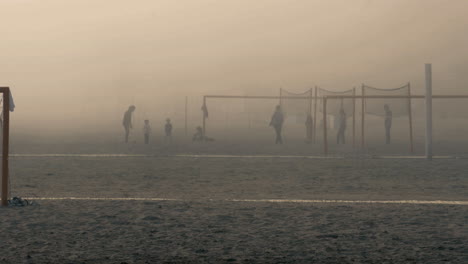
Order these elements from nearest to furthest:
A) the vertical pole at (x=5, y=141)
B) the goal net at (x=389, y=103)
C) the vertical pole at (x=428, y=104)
→ the vertical pole at (x=5, y=141) < the vertical pole at (x=428, y=104) < the goal net at (x=389, y=103)

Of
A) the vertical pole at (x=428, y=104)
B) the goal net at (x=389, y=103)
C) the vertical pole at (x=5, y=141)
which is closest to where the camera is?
the vertical pole at (x=5, y=141)

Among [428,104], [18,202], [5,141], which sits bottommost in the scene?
[18,202]

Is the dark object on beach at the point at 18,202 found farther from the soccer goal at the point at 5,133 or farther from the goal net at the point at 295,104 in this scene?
the goal net at the point at 295,104

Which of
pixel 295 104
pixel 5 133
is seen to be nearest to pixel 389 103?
pixel 295 104

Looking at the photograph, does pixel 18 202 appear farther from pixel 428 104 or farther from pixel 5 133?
pixel 428 104

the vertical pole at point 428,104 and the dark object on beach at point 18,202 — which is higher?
the vertical pole at point 428,104

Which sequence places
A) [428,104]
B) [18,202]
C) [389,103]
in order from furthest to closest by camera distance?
[389,103] → [428,104] → [18,202]

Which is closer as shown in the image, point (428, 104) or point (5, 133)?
point (5, 133)

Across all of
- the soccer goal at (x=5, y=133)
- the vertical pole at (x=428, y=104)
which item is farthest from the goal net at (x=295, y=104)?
the soccer goal at (x=5, y=133)

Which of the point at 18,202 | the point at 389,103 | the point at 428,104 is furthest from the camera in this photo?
the point at 389,103

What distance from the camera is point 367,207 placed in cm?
759

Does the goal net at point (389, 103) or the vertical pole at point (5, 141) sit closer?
the vertical pole at point (5, 141)

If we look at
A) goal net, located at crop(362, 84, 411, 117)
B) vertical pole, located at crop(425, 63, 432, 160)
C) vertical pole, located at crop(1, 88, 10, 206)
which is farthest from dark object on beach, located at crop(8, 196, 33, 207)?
goal net, located at crop(362, 84, 411, 117)

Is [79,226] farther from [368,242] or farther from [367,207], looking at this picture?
[367,207]
